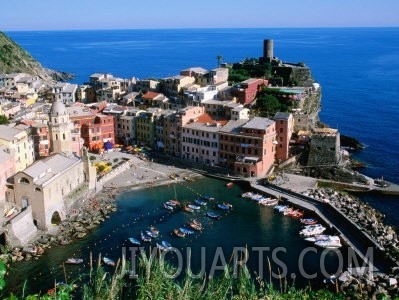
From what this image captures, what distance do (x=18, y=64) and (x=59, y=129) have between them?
79.8 metres

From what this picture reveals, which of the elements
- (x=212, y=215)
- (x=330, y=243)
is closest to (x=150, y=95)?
(x=212, y=215)

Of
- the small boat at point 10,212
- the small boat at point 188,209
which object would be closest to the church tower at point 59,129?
the small boat at point 10,212

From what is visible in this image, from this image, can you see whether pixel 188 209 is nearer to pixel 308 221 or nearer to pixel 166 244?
pixel 166 244

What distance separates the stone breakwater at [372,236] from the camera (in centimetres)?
3369

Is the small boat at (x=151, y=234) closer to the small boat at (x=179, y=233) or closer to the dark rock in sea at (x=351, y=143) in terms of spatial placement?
the small boat at (x=179, y=233)

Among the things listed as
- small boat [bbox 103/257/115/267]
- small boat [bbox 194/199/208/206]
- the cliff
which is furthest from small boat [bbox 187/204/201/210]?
the cliff

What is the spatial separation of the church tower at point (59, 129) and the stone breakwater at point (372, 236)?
26.0m

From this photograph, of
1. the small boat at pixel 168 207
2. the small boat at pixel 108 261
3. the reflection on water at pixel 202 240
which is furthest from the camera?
the small boat at pixel 168 207

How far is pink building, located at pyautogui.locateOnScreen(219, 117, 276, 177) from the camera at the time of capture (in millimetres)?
55781

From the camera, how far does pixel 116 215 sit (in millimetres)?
47062

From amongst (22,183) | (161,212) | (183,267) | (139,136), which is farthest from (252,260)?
(139,136)

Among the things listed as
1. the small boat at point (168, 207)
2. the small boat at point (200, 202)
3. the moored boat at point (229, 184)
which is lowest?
the small boat at point (168, 207)

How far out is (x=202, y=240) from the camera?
42031 millimetres

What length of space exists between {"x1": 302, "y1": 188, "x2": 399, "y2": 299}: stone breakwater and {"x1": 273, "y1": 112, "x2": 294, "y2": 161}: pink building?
8.65 metres
